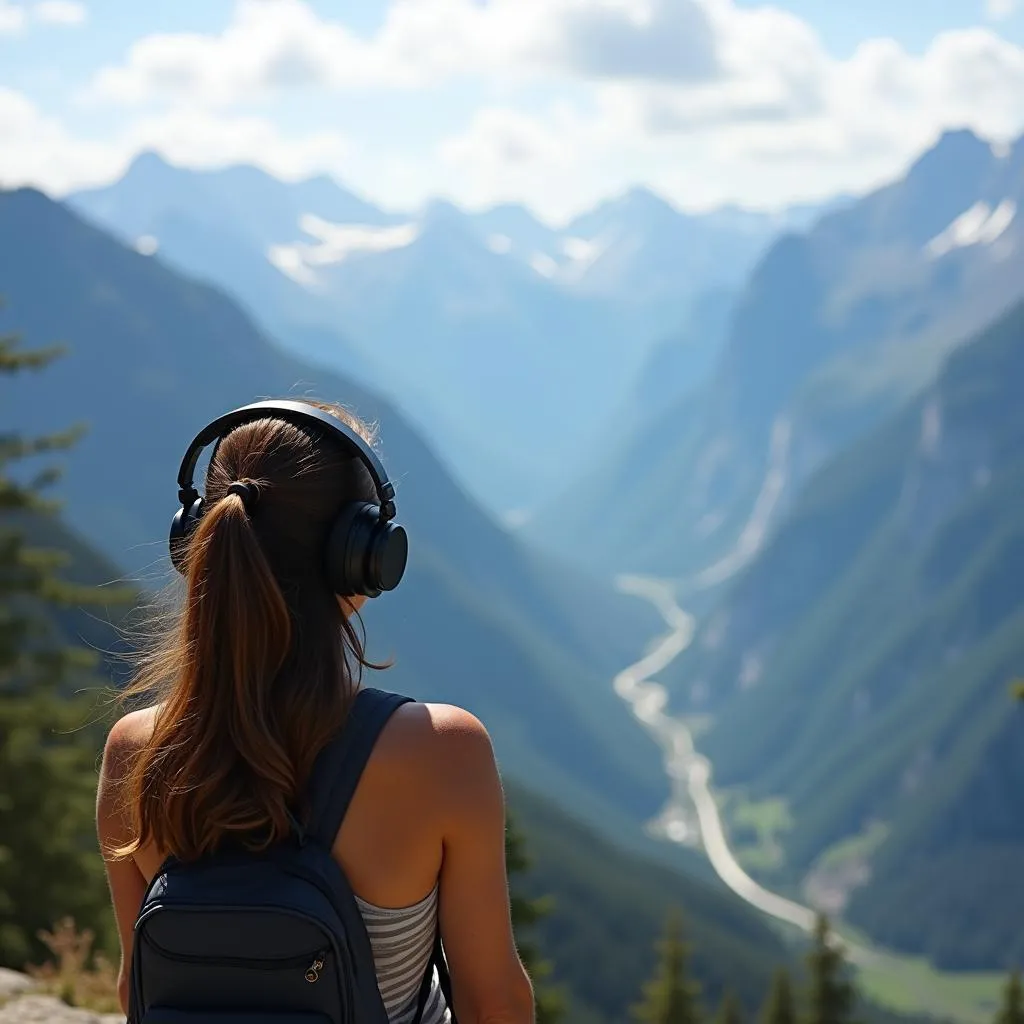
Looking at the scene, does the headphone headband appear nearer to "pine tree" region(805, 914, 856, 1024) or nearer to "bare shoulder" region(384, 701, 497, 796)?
"bare shoulder" region(384, 701, 497, 796)

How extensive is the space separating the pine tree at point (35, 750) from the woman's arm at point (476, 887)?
1723 centimetres

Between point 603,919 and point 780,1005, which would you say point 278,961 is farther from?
point 603,919

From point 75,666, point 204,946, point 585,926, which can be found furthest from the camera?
point 585,926

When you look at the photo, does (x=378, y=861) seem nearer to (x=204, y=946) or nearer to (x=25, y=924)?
(x=204, y=946)

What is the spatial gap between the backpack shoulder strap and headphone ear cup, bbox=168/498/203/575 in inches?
34.7

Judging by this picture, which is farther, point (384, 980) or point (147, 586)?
point (147, 586)

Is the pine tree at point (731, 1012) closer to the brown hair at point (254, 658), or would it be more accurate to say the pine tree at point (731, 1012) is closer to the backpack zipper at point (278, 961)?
the brown hair at point (254, 658)

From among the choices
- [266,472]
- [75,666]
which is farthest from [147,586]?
[75,666]

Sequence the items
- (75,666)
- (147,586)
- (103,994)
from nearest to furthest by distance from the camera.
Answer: (147,586)
(103,994)
(75,666)

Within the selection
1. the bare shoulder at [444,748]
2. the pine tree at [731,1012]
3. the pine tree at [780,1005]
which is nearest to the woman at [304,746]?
the bare shoulder at [444,748]

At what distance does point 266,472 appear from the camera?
451 centimetres

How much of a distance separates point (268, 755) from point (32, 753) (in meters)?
20.9

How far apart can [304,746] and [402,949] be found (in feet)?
2.33

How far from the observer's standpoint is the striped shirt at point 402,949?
4.34 m
